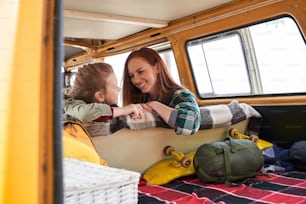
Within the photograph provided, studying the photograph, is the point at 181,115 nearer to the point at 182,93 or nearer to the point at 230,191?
the point at 182,93

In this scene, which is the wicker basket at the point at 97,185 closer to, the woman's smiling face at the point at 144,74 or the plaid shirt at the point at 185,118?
the plaid shirt at the point at 185,118

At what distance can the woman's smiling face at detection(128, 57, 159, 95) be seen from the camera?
2.37 meters

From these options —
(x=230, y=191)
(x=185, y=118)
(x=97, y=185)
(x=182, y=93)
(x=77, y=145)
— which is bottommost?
(x=230, y=191)

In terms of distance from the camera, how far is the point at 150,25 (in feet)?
9.66

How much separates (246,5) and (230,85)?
2.93 feet

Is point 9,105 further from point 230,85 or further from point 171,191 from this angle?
point 230,85

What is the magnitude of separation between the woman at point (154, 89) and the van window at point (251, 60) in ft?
2.61

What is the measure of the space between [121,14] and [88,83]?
845 mm

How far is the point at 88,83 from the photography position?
2.08 meters

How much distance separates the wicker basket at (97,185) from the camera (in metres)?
0.97

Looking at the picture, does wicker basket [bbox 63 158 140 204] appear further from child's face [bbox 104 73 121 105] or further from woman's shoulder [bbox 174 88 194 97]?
woman's shoulder [bbox 174 88 194 97]

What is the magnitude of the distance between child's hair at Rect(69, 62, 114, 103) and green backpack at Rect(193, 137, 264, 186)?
77cm

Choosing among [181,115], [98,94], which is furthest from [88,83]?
[181,115]

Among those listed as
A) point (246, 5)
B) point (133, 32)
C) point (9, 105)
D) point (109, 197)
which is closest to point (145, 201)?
point (109, 197)
